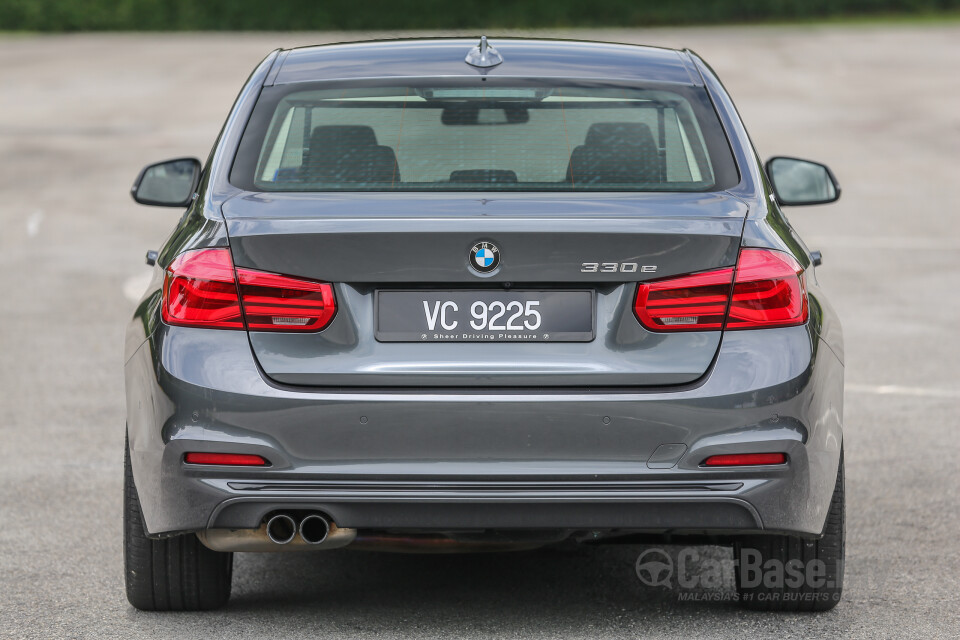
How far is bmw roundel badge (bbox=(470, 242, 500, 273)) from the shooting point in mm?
4023

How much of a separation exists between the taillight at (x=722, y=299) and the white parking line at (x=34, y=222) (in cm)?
1151

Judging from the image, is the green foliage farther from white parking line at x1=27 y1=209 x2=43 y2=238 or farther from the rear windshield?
the rear windshield

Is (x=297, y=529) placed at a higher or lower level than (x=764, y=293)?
lower

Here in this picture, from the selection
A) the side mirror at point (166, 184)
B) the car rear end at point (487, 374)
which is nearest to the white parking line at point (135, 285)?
the side mirror at point (166, 184)

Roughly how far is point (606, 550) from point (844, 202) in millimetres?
12168

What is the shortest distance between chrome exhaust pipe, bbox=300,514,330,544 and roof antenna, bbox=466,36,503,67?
1582mm

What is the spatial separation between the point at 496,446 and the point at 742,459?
24.7 inches

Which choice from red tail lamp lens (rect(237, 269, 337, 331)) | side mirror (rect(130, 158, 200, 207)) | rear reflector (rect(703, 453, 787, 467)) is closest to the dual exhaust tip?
red tail lamp lens (rect(237, 269, 337, 331))

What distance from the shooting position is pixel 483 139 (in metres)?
4.73

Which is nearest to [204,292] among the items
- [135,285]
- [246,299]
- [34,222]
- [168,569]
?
[246,299]

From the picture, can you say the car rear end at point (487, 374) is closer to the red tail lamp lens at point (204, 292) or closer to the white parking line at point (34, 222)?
the red tail lamp lens at point (204, 292)

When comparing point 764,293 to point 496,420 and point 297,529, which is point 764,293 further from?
point 297,529

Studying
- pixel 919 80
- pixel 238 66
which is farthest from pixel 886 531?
pixel 238 66

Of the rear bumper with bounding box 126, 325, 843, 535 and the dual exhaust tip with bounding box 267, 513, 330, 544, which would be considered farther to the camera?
the dual exhaust tip with bounding box 267, 513, 330, 544
